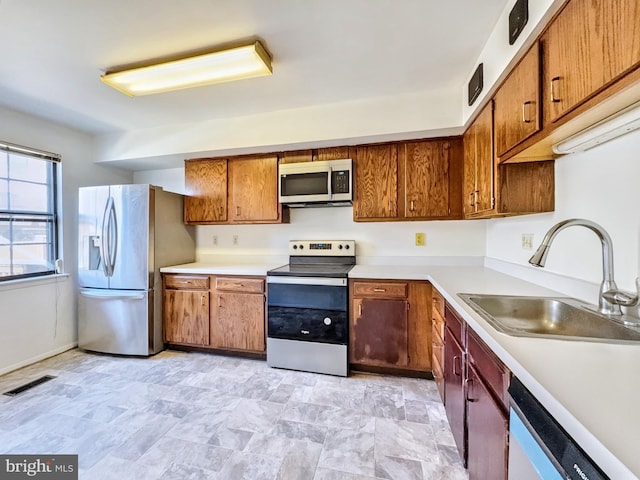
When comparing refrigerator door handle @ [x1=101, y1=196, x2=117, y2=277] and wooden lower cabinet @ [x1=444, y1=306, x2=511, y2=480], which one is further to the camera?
refrigerator door handle @ [x1=101, y1=196, x2=117, y2=277]

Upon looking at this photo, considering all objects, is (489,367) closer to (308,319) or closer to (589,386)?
(589,386)

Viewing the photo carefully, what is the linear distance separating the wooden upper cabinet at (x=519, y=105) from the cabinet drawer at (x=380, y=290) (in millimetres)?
1213

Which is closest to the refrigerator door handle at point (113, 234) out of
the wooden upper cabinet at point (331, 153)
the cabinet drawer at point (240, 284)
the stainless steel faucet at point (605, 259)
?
the cabinet drawer at point (240, 284)

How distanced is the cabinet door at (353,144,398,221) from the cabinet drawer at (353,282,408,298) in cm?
67

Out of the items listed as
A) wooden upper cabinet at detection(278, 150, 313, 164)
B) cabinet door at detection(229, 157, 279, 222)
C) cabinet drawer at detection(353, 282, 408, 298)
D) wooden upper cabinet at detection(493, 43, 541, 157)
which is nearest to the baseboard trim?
cabinet door at detection(229, 157, 279, 222)

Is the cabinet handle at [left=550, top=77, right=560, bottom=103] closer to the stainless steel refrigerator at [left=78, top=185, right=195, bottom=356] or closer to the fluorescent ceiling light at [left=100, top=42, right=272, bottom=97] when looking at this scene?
the fluorescent ceiling light at [left=100, top=42, right=272, bottom=97]

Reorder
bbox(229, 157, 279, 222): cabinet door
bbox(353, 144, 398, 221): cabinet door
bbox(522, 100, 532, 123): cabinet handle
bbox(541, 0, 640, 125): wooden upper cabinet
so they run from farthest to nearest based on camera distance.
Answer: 1. bbox(229, 157, 279, 222): cabinet door
2. bbox(353, 144, 398, 221): cabinet door
3. bbox(522, 100, 532, 123): cabinet handle
4. bbox(541, 0, 640, 125): wooden upper cabinet

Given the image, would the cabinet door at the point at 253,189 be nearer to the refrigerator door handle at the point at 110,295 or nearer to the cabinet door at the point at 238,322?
the cabinet door at the point at 238,322

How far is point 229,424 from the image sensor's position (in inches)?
72.7

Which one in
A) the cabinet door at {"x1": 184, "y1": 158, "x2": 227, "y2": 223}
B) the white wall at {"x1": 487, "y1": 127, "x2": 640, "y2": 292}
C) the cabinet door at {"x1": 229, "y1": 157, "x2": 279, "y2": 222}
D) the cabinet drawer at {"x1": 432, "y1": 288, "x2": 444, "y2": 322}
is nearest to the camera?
the white wall at {"x1": 487, "y1": 127, "x2": 640, "y2": 292}

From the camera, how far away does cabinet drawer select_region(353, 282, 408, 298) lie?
7.75ft

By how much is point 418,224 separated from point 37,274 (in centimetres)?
384

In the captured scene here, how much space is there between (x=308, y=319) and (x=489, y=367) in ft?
5.42

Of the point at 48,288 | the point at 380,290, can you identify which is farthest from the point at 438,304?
the point at 48,288
